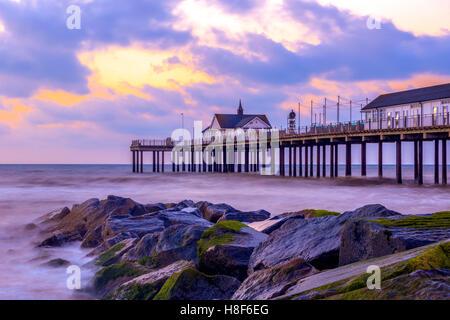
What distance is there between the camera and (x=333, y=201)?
2433cm

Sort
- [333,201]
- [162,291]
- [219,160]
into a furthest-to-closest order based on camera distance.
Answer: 1. [219,160]
2. [333,201]
3. [162,291]

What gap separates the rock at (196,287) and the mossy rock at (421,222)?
213cm

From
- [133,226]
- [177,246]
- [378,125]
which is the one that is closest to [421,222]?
[177,246]

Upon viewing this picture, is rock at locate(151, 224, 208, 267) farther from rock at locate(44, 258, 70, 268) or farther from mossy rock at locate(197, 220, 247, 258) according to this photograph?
rock at locate(44, 258, 70, 268)

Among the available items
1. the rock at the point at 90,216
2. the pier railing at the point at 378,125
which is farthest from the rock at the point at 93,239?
the pier railing at the point at 378,125

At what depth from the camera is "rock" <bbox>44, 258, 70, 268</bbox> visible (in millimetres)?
10094

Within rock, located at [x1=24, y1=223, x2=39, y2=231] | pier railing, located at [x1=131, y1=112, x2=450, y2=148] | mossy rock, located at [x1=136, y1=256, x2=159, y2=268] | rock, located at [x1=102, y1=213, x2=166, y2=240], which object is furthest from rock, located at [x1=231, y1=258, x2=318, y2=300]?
pier railing, located at [x1=131, y1=112, x2=450, y2=148]

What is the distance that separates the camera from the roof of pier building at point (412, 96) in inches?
1371

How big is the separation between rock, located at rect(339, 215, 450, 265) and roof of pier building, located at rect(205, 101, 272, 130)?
6394cm

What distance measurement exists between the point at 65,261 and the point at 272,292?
661cm

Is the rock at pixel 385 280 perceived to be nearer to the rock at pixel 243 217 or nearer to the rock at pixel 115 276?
the rock at pixel 115 276
